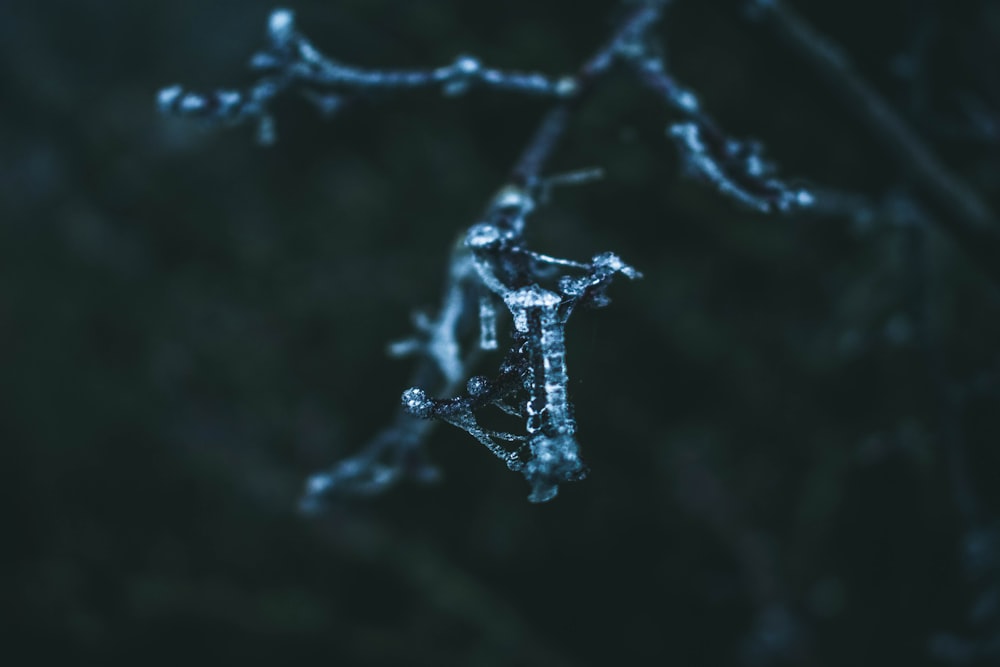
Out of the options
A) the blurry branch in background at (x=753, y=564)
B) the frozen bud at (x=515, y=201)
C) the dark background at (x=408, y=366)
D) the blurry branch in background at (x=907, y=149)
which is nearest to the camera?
the frozen bud at (x=515, y=201)

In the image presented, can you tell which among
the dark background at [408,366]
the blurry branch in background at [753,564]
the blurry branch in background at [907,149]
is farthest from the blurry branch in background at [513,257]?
the blurry branch in background at [753,564]

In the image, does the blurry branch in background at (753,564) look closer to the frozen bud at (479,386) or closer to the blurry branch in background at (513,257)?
the blurry branch in background at (513,257)

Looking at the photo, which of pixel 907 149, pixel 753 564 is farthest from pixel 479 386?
pixel 753 564

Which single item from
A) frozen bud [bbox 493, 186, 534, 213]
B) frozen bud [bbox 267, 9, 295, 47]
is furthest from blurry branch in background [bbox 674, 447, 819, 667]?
frozen bud [bbox 267, 9, 295, 47]

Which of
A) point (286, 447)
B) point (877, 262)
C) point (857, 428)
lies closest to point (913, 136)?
point (877, 262)

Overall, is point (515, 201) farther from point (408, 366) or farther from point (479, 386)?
point (408, 366)

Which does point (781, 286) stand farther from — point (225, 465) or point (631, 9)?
point (225, 465)
